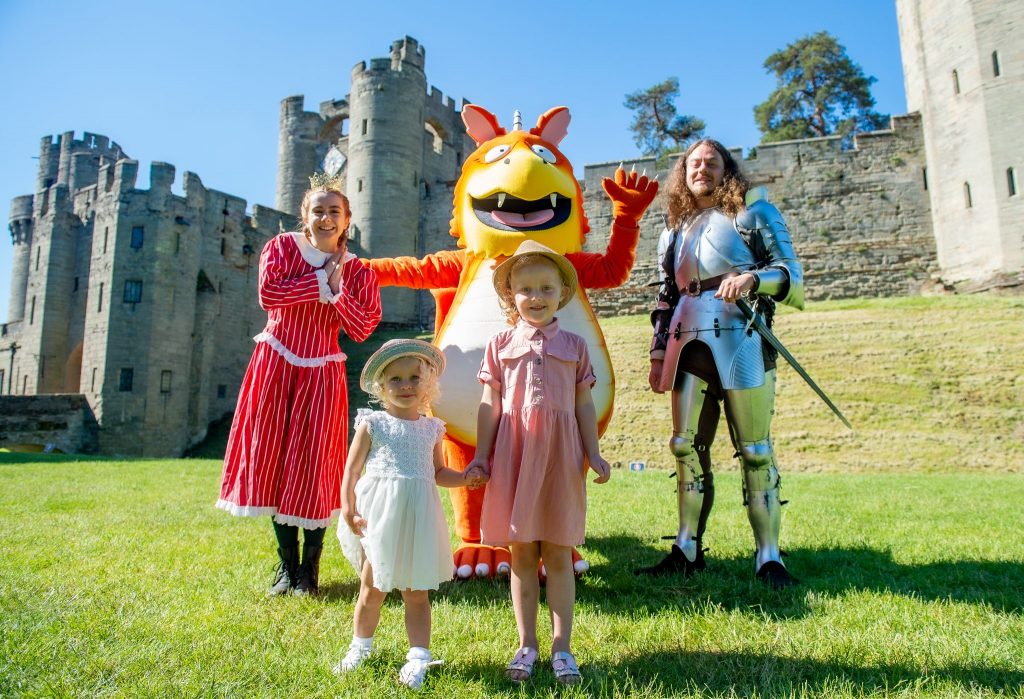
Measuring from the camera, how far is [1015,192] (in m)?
17.1

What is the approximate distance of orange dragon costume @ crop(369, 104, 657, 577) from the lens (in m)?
3.43

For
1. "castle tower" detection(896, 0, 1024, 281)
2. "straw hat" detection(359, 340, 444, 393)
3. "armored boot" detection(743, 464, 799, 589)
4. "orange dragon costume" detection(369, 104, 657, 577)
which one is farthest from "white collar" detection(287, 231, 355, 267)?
"castle tower" detection(896, 0, 1024, 281)

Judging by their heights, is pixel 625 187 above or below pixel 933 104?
below

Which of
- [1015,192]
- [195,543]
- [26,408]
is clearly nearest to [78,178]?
[26,408]

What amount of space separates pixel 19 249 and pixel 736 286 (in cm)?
3243

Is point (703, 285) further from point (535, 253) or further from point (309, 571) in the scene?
point (309, 571)

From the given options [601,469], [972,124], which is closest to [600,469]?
[601,469]

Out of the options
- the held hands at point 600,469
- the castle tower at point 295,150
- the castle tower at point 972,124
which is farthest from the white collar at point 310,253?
the castle tower at point 295,150

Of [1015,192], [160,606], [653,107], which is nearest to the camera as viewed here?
[160,606]

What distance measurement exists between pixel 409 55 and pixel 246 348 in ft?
42.0

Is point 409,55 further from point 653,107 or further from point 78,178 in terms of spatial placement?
point 78,178

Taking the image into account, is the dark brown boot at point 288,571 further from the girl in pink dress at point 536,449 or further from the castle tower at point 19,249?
the castle tower at point 19,249

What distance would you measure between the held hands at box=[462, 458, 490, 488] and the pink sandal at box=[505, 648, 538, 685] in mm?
564

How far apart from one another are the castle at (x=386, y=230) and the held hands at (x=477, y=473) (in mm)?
14219
